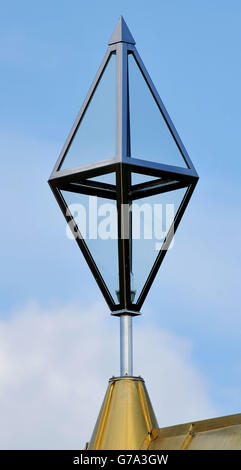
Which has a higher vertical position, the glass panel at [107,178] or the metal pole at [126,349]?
the glass panel at [107,178]

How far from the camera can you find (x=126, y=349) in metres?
19.8

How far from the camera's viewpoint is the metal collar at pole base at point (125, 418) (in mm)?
18781

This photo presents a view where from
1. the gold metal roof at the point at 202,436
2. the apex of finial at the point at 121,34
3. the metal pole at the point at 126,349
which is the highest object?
the apex of finial at the point at 121,34

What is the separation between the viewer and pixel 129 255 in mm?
20609

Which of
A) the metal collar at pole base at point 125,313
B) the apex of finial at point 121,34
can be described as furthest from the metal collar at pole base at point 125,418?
the apex of finial at point 121,34

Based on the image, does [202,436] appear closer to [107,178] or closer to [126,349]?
[126,349]

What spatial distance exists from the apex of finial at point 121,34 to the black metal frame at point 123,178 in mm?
58

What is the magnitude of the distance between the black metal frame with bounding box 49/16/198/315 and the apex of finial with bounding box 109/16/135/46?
0.06 meters

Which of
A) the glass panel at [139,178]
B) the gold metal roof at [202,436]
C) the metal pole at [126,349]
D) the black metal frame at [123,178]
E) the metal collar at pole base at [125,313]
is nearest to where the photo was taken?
the gold metal roof at [202,436]

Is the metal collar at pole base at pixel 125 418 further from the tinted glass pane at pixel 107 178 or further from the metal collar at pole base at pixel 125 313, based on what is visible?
the tinted glass pane at pixel 107 178

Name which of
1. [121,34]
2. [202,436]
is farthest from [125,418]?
[121,34]

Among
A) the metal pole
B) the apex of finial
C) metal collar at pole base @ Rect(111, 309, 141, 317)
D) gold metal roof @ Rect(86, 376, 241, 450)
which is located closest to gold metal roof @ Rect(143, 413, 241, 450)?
gold metal roof @ Rect(86, 376, 241, 450)

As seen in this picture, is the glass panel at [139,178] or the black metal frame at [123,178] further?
the glass panel at [139,178]
